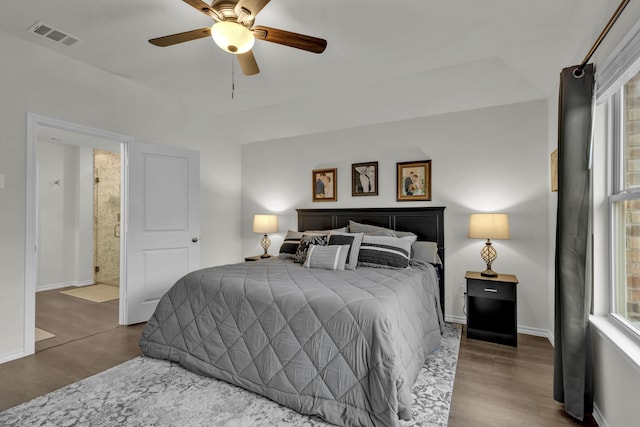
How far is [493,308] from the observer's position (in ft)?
10.4

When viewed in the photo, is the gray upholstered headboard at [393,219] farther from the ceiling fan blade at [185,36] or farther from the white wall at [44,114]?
the ceiling fan blade at [185,36]

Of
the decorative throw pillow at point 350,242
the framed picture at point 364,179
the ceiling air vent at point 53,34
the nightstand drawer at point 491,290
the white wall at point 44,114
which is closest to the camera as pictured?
the ceiling air vent at point 53,34

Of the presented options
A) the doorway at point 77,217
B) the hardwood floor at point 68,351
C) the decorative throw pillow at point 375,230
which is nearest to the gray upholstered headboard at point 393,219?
the decorative throw pillow at point 375,230

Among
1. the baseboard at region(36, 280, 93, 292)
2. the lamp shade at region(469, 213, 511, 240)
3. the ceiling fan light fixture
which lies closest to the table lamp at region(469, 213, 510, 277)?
the lamp shade at region(469, 213, 511, 240)

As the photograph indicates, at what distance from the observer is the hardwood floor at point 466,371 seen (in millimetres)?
1900

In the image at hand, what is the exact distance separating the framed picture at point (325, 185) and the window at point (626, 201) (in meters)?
2.80

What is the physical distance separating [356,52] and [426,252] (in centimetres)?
206

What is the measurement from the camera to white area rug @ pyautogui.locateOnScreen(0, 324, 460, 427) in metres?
1.78

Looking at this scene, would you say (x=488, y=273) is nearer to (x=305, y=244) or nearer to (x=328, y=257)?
(x=328, y=257)

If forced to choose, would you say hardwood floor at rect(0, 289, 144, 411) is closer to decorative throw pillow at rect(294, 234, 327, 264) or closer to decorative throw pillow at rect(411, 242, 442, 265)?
decorative throw pillow at rect(294, 234, 327, 264)

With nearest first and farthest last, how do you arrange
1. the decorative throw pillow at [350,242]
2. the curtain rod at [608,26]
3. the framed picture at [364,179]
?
1. the curtain rod at [608,26]
2. the decorative throw pillow at [350,242]
3. the framed picture at [364,179]

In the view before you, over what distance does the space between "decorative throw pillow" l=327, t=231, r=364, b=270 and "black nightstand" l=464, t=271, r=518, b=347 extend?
3.54ft

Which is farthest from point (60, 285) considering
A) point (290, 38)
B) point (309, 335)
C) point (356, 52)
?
point (356, 52)

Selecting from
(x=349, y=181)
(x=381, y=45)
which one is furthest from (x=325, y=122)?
(x=381, y=45)
